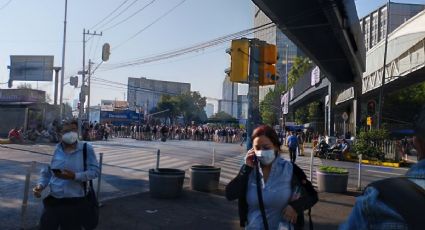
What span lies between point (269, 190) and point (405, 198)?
2.26 meters

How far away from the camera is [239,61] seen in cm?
1013

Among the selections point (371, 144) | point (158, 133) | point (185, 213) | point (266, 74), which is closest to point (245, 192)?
point (185, 213)

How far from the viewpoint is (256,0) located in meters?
13.5

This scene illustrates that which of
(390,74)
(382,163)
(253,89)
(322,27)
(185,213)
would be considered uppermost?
(390,74)

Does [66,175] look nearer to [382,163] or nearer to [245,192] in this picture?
[245,192]

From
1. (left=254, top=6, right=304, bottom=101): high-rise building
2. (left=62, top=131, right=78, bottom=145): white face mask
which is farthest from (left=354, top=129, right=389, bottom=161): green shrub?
(left=62, top=131, right=78, bottom=145): white face mask

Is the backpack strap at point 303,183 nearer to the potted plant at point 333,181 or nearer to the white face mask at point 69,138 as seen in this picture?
the white face mask at point 69,138

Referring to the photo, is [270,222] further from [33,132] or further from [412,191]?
[33,132]

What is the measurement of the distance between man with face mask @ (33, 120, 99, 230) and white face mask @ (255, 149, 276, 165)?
211cm

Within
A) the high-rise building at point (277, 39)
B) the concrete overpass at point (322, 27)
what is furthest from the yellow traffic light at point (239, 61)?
the concrete overpass at point (322, 27)

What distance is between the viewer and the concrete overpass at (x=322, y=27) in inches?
596

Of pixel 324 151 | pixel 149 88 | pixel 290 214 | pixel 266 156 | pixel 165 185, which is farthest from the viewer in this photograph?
pixel 149 88

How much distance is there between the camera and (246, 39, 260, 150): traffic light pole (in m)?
10.0

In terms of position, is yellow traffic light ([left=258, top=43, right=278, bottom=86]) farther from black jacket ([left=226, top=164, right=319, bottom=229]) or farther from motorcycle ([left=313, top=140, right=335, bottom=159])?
motorcycle ([left=313, top=140, right=335, bottom=159])
